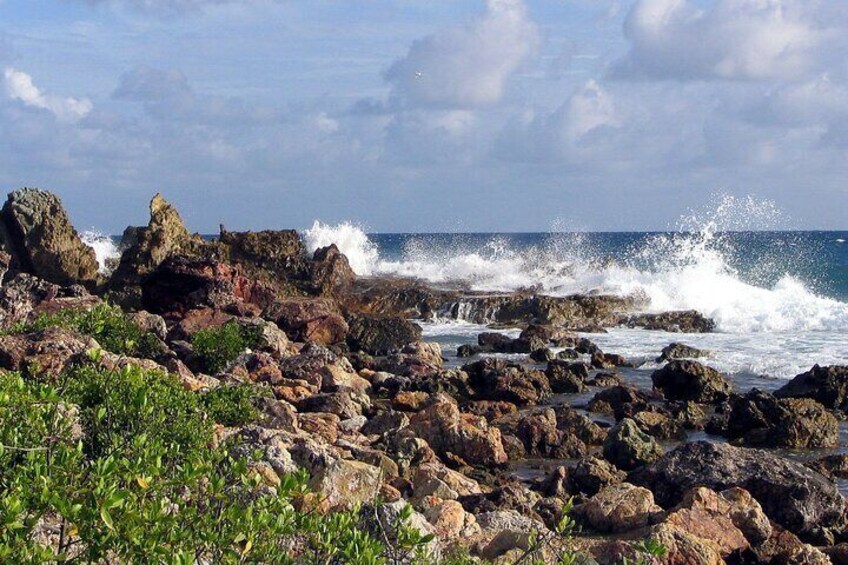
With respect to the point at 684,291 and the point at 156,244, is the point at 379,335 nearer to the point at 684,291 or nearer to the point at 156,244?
the point at 156,244

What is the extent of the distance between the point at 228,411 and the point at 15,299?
1095 cm

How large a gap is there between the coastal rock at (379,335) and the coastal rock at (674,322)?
33.2 feet

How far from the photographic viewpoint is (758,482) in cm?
1160

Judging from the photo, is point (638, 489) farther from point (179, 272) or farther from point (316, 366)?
point (179, 272)

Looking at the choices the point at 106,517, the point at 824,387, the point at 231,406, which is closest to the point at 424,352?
the point at 824,387

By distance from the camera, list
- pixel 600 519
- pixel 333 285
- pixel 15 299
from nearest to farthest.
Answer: pixel 600 519, pixel 15 299, pixel 333 285

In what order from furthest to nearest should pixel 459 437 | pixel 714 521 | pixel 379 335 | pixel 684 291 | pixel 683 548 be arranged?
pixel 684 291, pixel 379 335, pixel 459 437, pixel 714 521, pixel 683 548

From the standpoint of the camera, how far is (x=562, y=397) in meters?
20.7

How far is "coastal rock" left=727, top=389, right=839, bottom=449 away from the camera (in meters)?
16.1

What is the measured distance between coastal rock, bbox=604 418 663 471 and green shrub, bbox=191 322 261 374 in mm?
7831

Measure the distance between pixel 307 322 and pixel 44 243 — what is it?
14.2 m

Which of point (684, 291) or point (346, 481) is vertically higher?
point (684, 291)

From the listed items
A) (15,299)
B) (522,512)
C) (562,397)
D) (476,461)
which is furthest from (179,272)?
(522,512)

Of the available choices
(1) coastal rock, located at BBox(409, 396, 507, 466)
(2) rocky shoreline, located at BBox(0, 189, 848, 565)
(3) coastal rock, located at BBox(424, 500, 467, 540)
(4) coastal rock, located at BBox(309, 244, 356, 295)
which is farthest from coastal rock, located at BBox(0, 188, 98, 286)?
(3) coastal rock, located at BBox(424, 500, 467, 540)
